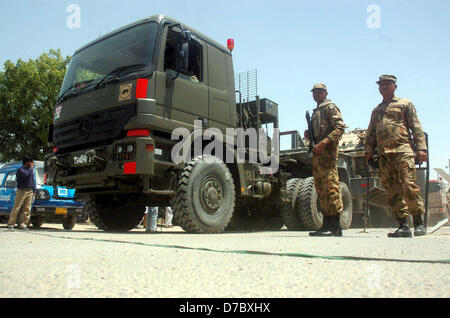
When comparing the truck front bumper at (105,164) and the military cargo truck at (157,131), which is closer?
the truck front bumper at (105,164)

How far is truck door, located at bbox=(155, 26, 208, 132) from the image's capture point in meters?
5.35

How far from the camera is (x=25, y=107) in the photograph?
2030 cm

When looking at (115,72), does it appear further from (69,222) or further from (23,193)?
(69,222)

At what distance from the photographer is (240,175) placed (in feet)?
20.6

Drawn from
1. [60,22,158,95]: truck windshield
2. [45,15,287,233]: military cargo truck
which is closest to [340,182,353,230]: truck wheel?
[45,15,287,233]: military cargo truck

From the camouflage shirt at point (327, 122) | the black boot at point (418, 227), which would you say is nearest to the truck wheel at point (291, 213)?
the camouflage shirt at point (327, 122)

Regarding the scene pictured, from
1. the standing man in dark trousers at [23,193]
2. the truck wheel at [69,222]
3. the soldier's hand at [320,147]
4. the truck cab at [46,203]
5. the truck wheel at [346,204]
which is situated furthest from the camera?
the truck wheel at [69,222]

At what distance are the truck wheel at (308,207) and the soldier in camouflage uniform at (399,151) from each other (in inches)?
104

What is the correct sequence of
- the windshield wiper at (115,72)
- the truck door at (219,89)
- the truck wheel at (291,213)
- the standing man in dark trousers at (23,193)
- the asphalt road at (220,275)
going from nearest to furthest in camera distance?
the asphalt road at (220,275)
the windshield wiper at (115,72)
the truck door at (219,89)
the truck wheel at (291,213)
the standing man in dark trousers at (23,193)

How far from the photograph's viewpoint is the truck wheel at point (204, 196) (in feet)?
17.6

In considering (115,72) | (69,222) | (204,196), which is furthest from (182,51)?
(69,222)

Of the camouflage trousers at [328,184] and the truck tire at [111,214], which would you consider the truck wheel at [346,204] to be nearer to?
the camouflage trousers at [328,184]

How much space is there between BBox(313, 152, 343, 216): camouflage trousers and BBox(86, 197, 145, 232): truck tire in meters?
3.12

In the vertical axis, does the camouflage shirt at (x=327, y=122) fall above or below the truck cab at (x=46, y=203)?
above
